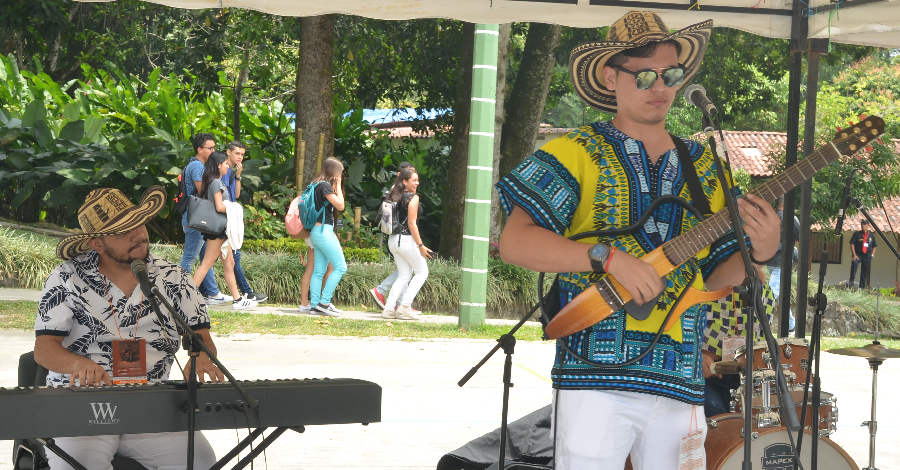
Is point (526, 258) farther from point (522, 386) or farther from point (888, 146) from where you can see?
point (888, 146)

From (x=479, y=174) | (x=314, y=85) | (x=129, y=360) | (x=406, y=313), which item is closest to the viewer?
(x=129, y=360)

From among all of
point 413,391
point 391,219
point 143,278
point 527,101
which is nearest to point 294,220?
point 391,219

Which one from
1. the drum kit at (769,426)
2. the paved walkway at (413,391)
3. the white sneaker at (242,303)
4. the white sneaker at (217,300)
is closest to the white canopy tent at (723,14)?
the drum kit at (769,426)

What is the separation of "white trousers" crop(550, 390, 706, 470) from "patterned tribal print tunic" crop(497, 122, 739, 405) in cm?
3

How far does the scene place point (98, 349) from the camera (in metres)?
3.76

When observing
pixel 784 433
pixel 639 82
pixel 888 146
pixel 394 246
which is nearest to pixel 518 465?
pixel 784 433

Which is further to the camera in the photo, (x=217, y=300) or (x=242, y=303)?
(x=217, y=300)

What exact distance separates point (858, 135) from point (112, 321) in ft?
9.67

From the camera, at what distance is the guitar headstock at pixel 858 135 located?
294cm

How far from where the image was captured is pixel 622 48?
2.72 metres

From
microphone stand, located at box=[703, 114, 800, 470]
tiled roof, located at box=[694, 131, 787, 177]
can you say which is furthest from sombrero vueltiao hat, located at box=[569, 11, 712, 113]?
tiled roof, located at box=[694, 131, 787, 177]

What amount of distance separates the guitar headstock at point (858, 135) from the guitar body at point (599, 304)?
2.44 feet

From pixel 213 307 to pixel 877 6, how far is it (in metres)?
8.39

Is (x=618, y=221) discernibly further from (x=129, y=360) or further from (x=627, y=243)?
(x=129, y=360)
